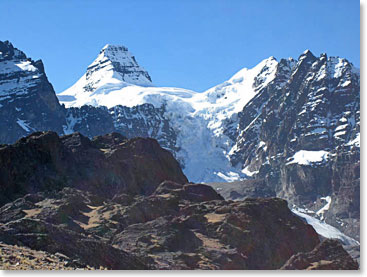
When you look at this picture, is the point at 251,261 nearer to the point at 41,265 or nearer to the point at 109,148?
the point at 41,265

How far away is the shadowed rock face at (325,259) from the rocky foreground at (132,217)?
12 centimetres

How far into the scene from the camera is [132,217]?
96188mm

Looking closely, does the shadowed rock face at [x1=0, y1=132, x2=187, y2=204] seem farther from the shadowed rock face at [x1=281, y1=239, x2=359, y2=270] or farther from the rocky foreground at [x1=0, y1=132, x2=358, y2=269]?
the shadowed rock face at [x1=281, y1=239, x2=359, y2=270]

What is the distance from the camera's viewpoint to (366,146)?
44344 millimetres

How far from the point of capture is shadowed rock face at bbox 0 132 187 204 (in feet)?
354

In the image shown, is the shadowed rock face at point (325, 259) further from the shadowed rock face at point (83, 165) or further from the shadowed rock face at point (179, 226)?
the shadowed rock face at point (83, 165)

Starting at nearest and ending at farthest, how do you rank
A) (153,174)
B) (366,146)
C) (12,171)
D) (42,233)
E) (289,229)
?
(366,146) → (42,233) → (289,229) → (12,171) → (153,174)

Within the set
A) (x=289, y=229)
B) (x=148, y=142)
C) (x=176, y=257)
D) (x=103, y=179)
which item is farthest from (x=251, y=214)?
(x=148, y=142)

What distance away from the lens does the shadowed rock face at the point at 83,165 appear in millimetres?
107875

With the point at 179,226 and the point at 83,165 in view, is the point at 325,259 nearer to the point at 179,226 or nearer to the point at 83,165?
the point at 179,226

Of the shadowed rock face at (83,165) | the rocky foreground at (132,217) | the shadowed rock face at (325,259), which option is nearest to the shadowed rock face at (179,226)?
the rocky foreground at (132,217)

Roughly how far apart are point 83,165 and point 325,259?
54.8 m

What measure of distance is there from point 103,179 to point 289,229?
35.7 metres

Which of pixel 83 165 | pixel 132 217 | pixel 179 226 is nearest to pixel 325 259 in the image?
pixel 179 226
